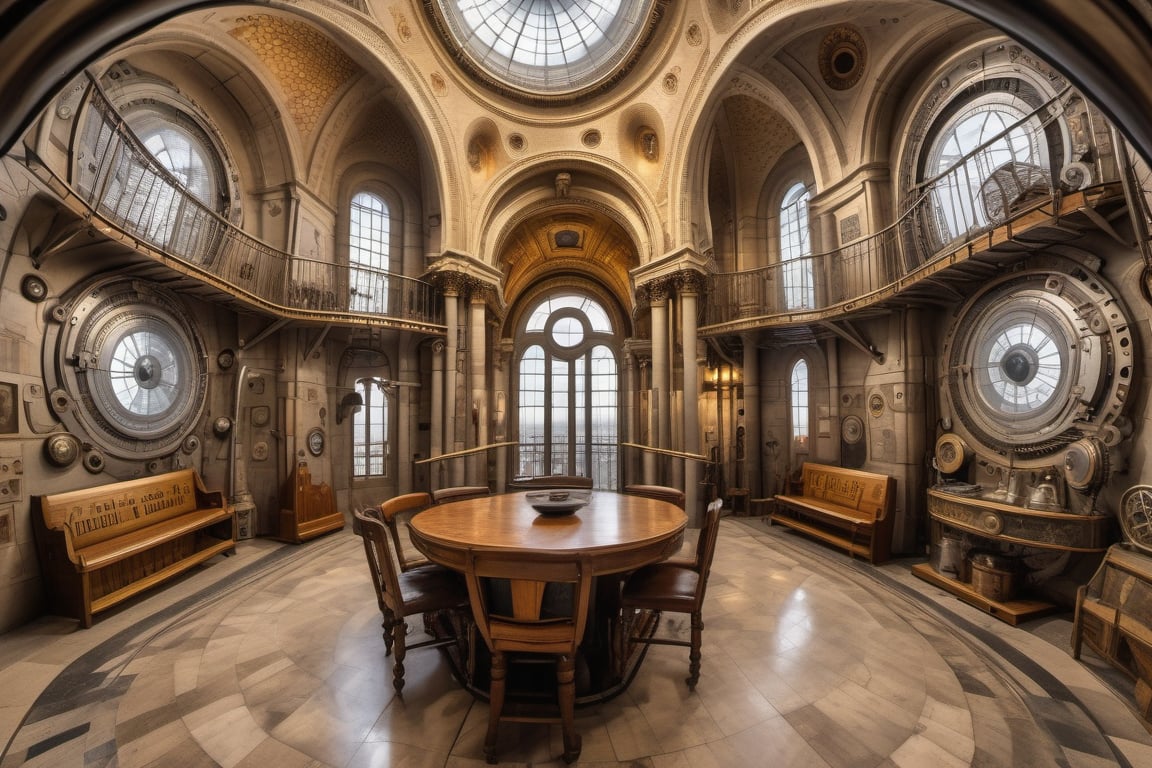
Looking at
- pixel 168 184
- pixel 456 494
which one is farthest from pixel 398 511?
pixel 168 184

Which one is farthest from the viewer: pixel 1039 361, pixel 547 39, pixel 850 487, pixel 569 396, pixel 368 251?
pixel 569 396

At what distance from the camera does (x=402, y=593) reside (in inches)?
138

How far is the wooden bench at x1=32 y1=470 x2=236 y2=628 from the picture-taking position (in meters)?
4.66

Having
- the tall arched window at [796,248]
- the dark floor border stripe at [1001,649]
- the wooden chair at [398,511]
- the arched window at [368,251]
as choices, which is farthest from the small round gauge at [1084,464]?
the arched window at [368,251]

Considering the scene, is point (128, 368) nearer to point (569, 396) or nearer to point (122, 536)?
point (122, 536)

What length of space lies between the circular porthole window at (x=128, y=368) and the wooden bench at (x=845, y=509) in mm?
10321

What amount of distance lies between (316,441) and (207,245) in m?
3.89

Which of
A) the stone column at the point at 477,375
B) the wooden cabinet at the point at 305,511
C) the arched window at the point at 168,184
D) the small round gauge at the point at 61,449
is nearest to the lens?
the small round gauge at the point at 61,449

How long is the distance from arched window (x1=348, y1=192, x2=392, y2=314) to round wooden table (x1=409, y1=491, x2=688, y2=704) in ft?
23.6

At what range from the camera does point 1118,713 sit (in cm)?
322

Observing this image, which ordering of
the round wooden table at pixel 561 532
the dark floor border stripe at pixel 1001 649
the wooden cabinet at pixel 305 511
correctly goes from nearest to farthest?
the round wooden table at pixel 561 532, the dark floor border stripe at pixel 1001 649, the wooden cabinet at pixel 305 511

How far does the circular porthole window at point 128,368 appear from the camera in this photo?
5.23 meters

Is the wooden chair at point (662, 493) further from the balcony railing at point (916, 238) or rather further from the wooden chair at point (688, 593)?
the balcony railing at point (916, 238)

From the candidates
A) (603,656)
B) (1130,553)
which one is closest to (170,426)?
(603,656)
